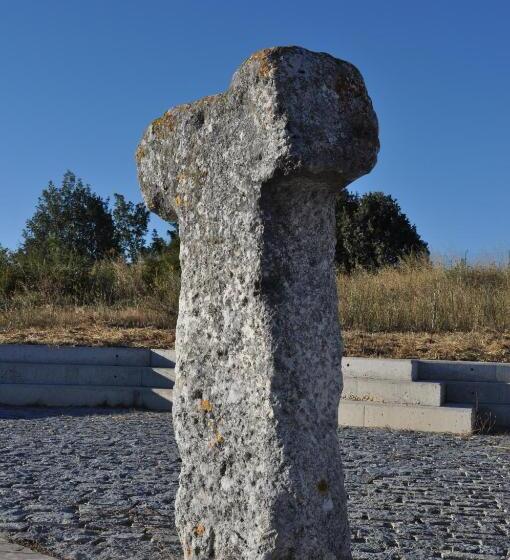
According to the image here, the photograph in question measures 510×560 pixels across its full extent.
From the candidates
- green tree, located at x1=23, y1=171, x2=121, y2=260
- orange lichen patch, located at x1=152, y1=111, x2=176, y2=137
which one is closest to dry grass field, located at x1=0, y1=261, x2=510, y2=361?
orange lichen patch, located at x1=152, y1=111, x2=176, y2=137

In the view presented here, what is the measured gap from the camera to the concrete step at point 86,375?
10.5 metres

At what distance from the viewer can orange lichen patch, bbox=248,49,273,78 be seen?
2963 mm

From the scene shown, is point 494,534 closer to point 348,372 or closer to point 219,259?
point 219,259

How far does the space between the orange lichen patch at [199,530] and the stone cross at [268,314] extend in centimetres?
1

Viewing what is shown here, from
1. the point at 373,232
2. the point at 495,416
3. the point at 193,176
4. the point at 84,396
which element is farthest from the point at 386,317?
the point at 373,232

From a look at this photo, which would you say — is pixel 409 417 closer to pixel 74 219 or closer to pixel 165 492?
pixel 165 492

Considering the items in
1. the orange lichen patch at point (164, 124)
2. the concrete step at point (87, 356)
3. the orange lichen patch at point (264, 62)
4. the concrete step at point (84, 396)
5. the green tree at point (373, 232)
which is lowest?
the concrete step at point (84, 396)

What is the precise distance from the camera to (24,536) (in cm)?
438

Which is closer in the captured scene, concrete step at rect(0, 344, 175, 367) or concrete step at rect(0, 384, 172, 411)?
concrete step at rect(0, 384, 172, 411)

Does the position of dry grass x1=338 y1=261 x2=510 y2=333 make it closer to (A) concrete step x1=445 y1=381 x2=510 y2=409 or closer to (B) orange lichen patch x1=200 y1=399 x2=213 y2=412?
(A) concrete step x1=445 y1=381 x2=510 y2=409

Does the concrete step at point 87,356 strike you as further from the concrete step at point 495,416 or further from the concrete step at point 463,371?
the concrete step at point 495,416

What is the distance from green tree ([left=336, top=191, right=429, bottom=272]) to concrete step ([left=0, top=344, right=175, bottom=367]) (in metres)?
12.0

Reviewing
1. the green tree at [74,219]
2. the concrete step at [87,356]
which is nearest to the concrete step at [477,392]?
the concrete step at [87,356]

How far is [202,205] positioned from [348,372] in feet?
22.2
